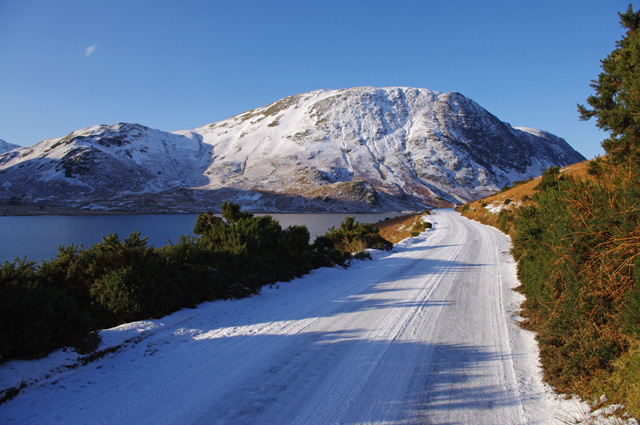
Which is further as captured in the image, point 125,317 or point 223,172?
point 223,172

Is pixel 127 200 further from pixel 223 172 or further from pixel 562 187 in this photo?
pixel 562 187

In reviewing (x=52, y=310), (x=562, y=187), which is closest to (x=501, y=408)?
(x=562, y=187)

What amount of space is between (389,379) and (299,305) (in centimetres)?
347

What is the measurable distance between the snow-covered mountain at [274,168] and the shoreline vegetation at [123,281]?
9906 centimetres

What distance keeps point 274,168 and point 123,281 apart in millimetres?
147620

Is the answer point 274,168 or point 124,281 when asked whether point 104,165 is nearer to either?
point 274,168

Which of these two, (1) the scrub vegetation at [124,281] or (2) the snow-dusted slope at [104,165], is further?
(2) the snow-dusted slope at [104,165]

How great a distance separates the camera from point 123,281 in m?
5.98

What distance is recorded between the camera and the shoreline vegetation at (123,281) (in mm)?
4281

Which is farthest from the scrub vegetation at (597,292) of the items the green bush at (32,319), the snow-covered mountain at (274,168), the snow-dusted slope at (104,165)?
the snow-dusted slope at (104,165)

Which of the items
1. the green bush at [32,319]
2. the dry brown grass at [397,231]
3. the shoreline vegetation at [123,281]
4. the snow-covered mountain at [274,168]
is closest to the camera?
the green bush at [32,319]

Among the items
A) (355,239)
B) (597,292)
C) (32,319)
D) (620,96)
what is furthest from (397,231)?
(32,319)

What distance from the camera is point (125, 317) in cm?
586

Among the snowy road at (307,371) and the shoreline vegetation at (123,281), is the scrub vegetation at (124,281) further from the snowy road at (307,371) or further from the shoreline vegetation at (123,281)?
the snowy road at (307,371)
